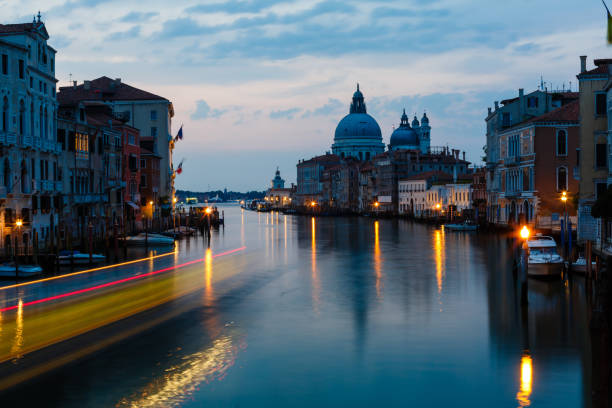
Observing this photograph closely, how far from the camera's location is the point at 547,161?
55000 millimetres

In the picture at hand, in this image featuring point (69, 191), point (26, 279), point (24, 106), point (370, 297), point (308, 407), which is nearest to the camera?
point (308, 407)

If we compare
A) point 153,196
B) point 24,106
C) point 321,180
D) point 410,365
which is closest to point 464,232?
point 153,196

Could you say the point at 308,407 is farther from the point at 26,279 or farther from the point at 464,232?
the point at 464,232

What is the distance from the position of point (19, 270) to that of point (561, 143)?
39857 mm

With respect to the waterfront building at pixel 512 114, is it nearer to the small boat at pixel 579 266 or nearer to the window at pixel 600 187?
the window at pixel 600 187

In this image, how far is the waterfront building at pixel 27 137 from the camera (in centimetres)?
3475

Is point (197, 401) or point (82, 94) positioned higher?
point (82, 94)

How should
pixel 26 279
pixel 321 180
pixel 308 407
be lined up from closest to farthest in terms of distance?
pixel 308 407 < pixel 26 279 < pixel 321 180

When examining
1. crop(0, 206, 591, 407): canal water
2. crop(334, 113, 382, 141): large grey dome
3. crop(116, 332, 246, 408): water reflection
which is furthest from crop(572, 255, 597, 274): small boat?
crop(334, 113, 382, 141): large grey dome

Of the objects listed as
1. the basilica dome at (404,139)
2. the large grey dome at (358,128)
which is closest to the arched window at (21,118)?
the basilica dome at (404,139)

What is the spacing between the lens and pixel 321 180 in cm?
18688

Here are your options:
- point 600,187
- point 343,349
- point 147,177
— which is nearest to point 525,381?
point 343,349

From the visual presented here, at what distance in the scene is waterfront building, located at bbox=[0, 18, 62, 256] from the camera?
1368 inches

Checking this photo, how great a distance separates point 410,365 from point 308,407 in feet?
11.4
